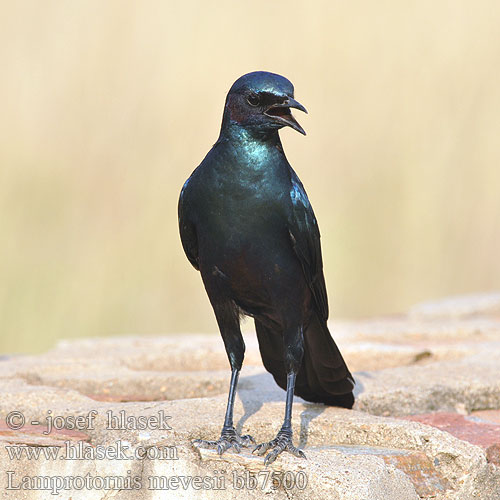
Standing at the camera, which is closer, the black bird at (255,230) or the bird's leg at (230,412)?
the bird's leg at (230,412)

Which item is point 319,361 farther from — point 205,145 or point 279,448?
point 205,145

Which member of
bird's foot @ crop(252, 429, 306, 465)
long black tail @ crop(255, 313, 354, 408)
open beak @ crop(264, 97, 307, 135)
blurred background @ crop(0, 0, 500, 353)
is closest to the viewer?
bird's foot @ crop(252, 429, 306, 465)

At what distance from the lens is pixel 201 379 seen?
4.08 m

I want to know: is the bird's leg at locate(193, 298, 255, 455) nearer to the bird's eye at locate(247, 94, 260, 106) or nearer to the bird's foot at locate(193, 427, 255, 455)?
the bird's foot at locate(193, 427, 255, 455)

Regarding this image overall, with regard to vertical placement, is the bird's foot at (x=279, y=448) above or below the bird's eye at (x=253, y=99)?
below

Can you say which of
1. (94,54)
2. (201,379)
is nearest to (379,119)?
(94,54)

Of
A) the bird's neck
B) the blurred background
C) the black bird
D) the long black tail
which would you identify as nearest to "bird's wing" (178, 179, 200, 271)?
the black bird

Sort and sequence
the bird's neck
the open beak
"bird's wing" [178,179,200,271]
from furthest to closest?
"bird's wing" [178,179,200,271] < the bird's neck < the open beak

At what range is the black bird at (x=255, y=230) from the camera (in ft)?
10.3

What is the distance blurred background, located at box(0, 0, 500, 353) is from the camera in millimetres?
5887

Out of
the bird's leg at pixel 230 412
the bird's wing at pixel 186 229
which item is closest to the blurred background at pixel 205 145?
the bird's wing at pixel 186 229

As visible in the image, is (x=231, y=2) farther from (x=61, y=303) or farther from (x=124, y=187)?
(x=61, y=303)

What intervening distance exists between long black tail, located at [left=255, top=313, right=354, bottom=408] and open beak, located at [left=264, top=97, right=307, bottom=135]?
32.7 inches

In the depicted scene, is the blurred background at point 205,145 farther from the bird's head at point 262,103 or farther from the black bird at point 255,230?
the bird's head at point 262,103
